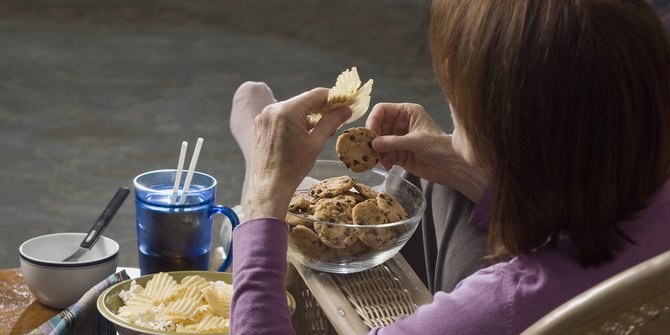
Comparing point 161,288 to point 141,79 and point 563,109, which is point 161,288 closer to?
point 563,109

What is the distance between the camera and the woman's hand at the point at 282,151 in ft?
3.31

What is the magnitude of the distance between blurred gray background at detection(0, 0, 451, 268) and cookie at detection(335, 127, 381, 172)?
990mm

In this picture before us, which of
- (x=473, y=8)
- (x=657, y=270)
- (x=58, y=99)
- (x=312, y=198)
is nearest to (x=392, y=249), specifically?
(x=312, y=198)

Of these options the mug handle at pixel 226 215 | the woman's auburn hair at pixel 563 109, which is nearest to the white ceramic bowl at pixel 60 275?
the mug handle at pixel 226 215

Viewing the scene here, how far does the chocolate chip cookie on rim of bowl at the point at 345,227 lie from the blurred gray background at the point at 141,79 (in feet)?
3.42

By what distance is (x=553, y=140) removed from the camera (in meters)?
0.77

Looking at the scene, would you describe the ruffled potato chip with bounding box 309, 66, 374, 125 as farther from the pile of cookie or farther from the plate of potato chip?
the plate of potato chip

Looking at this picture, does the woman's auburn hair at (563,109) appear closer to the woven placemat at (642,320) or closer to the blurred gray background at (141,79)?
the woven placemat at (642,320)

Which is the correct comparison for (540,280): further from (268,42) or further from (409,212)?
(268,42)

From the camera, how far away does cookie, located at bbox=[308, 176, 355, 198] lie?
1087mm

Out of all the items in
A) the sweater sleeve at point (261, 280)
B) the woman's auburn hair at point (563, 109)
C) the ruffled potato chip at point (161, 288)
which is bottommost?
the ruffled potato chip at point (161, 288)

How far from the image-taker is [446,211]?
1271 mm

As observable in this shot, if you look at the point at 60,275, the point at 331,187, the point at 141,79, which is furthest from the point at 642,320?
the point at 141,79

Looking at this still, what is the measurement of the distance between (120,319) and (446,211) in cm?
47
